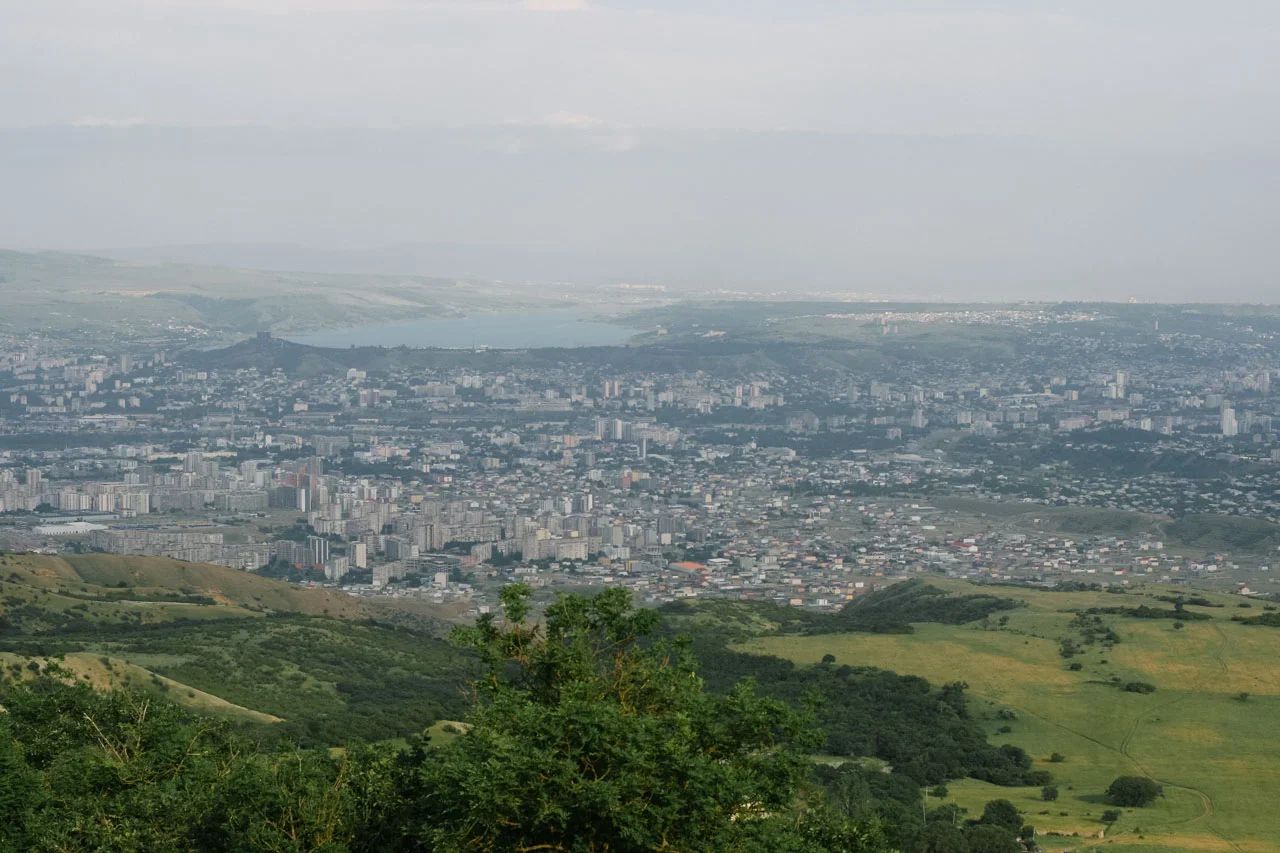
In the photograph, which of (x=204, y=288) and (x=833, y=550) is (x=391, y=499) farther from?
(x=204, y=288)

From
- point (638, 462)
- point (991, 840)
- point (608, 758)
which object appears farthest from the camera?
point (638, 462)

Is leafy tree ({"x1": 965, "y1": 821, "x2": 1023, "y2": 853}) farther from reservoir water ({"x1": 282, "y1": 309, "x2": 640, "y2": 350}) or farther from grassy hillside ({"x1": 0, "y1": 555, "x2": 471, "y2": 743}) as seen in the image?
reservoir water ({"x1": 282, "y1": 309, "x2": 640, "y2": 350})

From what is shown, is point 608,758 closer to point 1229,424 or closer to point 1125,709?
point 1125,709

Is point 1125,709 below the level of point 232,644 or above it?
above

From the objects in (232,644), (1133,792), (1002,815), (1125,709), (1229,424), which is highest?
(1002,815)

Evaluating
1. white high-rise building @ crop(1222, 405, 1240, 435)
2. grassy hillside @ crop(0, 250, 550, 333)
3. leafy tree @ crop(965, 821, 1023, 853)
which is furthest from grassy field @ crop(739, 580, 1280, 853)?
grassy hillside @ crop(0, 250, 550, 333)

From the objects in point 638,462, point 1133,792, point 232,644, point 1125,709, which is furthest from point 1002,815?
point 638,462
